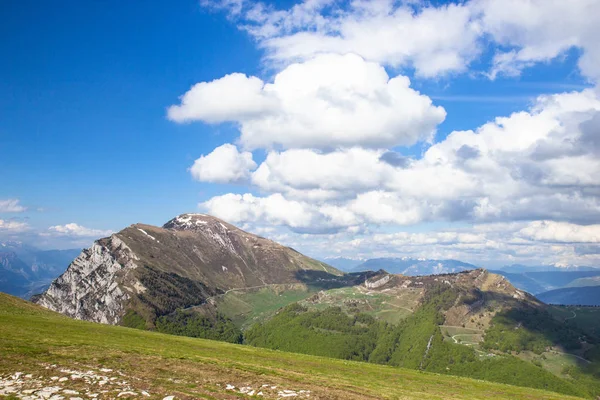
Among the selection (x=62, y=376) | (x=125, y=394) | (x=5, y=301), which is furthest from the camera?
(x=5, y=301)

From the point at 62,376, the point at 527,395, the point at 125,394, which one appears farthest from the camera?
the point at 527,395

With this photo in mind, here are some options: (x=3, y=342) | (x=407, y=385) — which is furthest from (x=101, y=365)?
(x=407, y=385)

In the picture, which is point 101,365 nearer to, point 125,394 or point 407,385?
point 125,394

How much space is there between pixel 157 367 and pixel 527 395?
57867 millimetres

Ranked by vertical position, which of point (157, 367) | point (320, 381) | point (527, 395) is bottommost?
point (527, 395)

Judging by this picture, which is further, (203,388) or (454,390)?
(454,390)

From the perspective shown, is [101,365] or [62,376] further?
[101,365]

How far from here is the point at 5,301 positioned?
2938 inches

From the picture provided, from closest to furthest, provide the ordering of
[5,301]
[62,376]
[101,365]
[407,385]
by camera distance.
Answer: [62,376], [101,365], [407,385], [5,301]

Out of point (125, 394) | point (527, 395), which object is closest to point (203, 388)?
point (125, 394)

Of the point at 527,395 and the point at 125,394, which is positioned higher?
the point at 125,394

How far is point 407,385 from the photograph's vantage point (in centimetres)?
5238

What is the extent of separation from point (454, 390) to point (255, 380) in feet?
114

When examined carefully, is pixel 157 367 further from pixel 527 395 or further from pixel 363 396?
pixel 527 395
